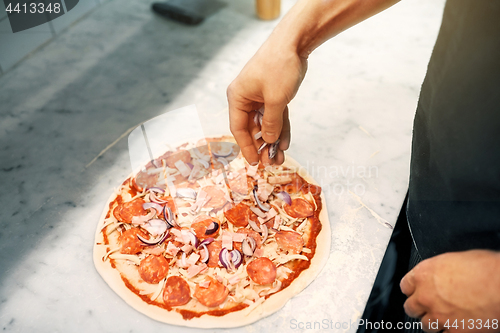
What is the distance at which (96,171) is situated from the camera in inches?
62.9

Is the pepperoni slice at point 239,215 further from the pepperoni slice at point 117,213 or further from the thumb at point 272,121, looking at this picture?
the pepperoni slice at point 117,213

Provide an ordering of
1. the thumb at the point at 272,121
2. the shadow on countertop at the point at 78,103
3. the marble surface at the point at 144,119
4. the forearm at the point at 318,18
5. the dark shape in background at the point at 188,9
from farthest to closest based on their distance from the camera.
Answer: the dark shape in background at the point at 188,9 → the shadow on countertop at the point at 78,103 → the marble surface at the point at 144,119 → the thumb at the point at 272,121 → the forearm at the point at 318,18

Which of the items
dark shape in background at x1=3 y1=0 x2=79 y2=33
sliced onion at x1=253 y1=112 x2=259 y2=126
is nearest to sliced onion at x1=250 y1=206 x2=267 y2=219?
sliced onion at x1=253 y1=112 x2=259 y2=126

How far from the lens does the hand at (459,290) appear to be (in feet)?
2.24

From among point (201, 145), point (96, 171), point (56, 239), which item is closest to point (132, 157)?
point (96, 171)

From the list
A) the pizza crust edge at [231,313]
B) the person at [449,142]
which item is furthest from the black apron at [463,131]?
the pizza crust edge at [231,313]

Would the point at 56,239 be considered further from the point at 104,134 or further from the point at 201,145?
the point at 201,145

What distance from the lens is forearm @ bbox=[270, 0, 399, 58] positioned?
3.24 ft

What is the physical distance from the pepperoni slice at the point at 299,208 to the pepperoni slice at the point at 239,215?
0.51 ft

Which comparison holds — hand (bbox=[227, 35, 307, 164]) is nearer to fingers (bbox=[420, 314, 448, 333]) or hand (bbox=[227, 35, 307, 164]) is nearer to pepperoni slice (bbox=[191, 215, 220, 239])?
pepperoni slice (bbox=[191, 215, 220, 239])

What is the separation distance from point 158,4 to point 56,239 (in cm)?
191

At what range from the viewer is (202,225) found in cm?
131

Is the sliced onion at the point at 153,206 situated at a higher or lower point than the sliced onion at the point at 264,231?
higher

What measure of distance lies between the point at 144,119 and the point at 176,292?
3.26 feet
